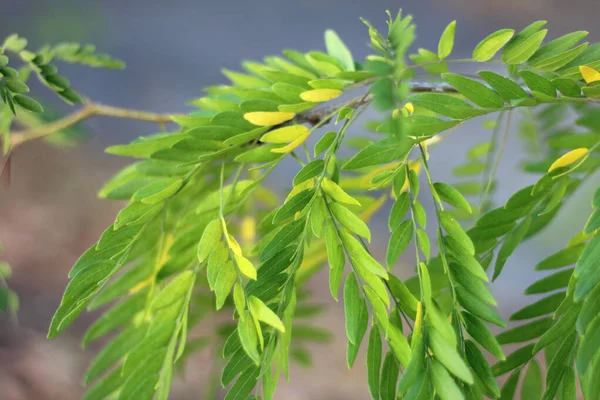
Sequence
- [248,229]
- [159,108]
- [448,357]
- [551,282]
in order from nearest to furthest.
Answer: [448,357], [551,282], [248,229], [159,108]

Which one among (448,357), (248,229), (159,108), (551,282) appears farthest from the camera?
(159,108)

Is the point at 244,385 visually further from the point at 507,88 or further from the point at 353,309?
the point at 507,88

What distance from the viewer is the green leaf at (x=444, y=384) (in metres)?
0.19

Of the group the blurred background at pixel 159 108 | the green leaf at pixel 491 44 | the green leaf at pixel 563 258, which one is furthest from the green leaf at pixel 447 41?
the blurred background at pixel 159 108

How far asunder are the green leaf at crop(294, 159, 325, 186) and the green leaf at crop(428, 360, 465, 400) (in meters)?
0.09

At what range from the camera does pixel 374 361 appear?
0.22 m

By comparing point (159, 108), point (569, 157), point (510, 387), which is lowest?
point (510, 387)

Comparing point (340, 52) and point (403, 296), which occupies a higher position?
point (340, 52)

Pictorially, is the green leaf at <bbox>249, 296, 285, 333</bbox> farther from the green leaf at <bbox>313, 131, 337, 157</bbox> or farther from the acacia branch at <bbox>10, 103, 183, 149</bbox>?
the acacia branch at <bbox>10, 103, 183, 149</bbox>

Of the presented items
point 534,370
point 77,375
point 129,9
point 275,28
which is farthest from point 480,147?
point 129,9

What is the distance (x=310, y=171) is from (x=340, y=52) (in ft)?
0.40

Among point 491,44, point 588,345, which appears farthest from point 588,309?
point 491,44

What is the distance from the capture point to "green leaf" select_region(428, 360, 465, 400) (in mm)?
185

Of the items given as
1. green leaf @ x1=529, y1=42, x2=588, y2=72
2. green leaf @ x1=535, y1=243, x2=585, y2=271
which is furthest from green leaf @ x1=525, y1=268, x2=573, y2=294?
green leaf @ x1=529, y1=42, x2=588, y2=72
